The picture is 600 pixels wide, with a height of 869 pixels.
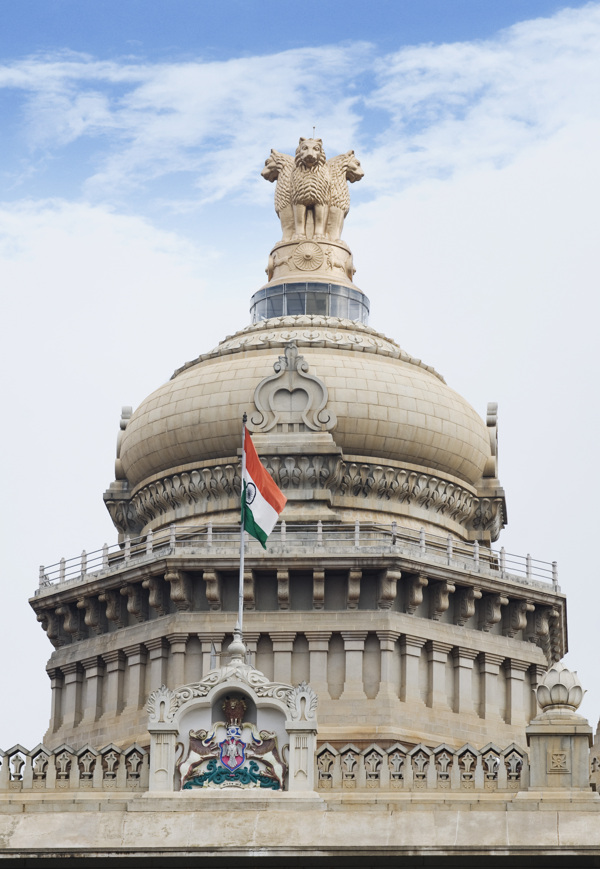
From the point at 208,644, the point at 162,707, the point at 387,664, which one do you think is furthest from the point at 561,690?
the point at 208,644

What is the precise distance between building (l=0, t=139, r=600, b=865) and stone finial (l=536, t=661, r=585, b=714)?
4 cm

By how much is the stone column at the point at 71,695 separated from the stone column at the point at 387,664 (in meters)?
8.59

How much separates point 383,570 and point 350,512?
12.7ft

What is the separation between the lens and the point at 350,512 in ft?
206

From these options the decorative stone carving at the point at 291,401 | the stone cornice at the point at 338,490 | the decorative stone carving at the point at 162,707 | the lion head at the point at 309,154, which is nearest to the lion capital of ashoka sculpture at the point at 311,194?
the lion head at the point at 309,154

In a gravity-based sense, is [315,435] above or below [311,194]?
below

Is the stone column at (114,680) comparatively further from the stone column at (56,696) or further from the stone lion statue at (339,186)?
the stone lion statue at (339,186)

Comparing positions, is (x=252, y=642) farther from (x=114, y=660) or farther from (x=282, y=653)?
(x=114, y=660)

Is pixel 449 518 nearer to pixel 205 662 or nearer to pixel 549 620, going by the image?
pixel 549 620

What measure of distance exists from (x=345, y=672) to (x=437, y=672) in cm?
248

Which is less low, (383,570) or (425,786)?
(383,570)

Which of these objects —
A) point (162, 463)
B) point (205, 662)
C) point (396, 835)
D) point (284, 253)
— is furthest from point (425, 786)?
point (284, 253)

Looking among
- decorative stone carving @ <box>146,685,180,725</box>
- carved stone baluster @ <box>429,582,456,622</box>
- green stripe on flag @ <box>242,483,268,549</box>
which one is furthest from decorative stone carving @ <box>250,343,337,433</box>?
decorative stone carving @ <box>146,685,180,725</box>

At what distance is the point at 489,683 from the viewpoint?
60.2 metres
